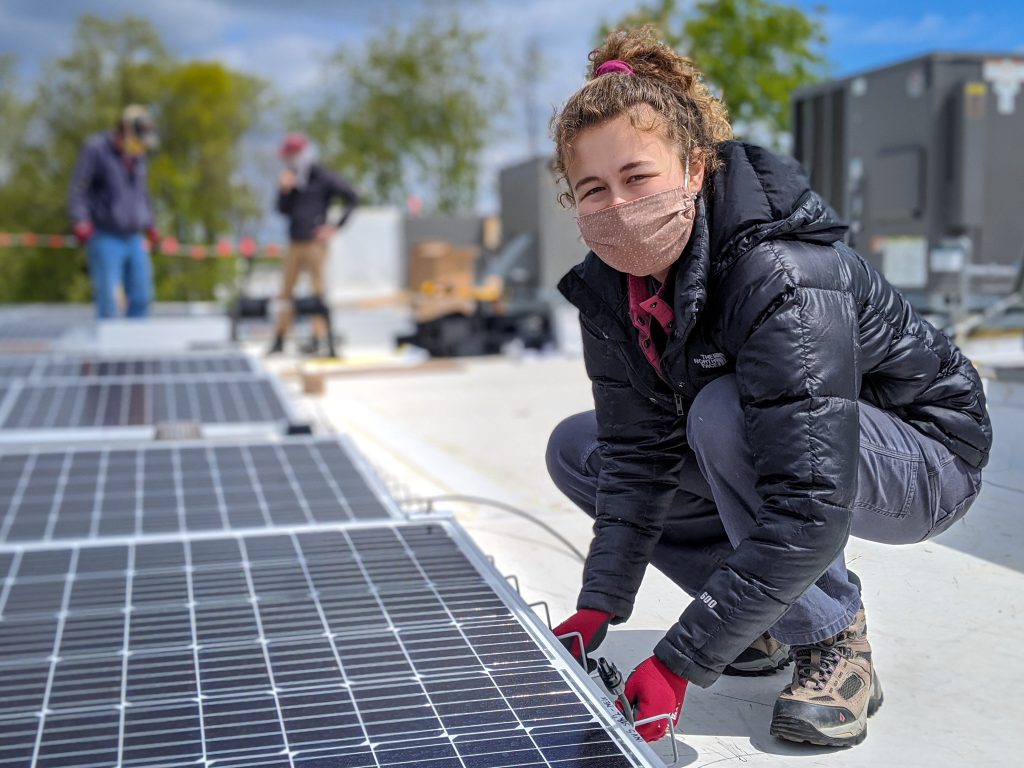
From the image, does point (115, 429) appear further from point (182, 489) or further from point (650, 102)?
point (650, 102)

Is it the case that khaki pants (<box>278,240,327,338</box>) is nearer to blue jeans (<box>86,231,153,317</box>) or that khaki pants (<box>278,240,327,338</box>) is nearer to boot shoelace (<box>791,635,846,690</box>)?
blue jeans (<box>86,231,153,317</box>)

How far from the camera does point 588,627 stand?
220 centimetres

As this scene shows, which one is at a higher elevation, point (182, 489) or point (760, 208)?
point (760, 208)

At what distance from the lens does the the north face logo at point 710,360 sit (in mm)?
1979

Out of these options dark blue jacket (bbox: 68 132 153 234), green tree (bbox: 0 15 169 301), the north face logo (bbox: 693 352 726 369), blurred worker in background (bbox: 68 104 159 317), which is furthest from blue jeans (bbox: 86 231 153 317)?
green tree (bbox: 0 15 169 301)

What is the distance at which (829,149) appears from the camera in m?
8.30

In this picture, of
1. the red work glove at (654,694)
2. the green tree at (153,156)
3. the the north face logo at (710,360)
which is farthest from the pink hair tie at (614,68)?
the green tree at (153,156)

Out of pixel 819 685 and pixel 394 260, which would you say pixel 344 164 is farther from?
pixel 819 685

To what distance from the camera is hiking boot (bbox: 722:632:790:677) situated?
2213mm

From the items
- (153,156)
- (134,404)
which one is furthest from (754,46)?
(153,156)

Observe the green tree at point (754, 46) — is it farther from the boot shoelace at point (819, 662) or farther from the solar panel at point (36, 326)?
the boot shoelace at point (819, 662)

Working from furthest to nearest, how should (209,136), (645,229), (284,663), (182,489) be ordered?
(209,136) → (182,489) → (284,663) → (645,229)

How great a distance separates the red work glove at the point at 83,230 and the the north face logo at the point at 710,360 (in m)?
7.39

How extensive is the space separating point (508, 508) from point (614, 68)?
2.09 meters
